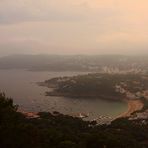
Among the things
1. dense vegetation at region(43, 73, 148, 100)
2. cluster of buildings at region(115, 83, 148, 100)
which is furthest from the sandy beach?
dense vegetation at region(43, 73, 148, 100)

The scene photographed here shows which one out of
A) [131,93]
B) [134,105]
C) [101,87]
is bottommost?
[134,105]

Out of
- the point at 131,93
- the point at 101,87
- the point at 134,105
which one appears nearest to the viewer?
the point at 134,105

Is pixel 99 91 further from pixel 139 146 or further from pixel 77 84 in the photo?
pixel 139 146

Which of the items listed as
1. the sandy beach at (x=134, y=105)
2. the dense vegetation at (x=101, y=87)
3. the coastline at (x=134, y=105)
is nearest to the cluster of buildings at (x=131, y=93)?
the dense vegetation at (x=101, y=87)

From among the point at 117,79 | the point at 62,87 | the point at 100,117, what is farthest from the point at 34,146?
the point at 117,79

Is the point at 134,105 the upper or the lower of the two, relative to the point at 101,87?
lower

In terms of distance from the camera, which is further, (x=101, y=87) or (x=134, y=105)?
(x=101, y=87)

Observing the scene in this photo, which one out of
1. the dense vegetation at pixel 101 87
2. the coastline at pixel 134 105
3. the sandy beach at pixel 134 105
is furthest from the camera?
the dense vegetation at pixel 101 87

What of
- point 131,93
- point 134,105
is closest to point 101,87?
point 131,93

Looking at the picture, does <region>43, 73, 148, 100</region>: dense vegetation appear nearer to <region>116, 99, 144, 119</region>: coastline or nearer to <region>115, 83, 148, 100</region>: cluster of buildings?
<region>115, 83, 148, 100</region>: cluster of buildings

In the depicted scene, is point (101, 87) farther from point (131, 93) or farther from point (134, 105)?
point (134, 105)

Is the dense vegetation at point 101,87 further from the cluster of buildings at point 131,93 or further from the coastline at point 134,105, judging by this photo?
the coastline at point 134,105
